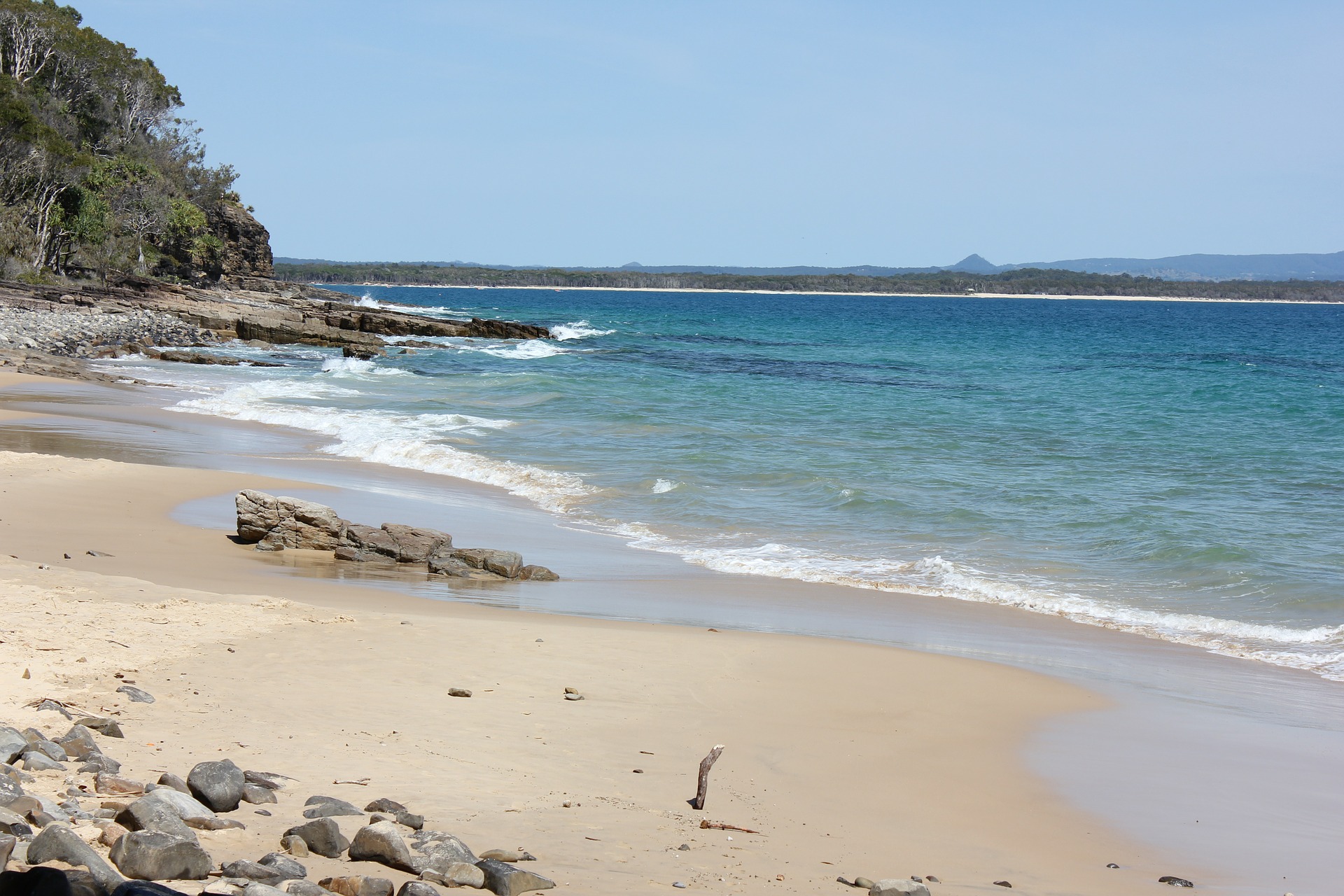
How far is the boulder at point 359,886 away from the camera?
3.57 meters

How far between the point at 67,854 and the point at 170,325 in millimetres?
37974

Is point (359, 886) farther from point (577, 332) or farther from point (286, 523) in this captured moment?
point (577, 332)

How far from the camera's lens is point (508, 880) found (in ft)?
12.4

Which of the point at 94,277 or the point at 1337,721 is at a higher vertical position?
the point at 94,277

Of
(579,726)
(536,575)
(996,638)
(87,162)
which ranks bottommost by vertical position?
(996,638)

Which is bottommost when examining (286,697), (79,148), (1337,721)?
(1337,721)

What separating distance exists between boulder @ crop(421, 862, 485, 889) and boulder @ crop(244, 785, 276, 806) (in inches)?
36.0

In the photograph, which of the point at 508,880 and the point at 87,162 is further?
the point at 87,162

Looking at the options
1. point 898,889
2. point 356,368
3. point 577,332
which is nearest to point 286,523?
point 898,889

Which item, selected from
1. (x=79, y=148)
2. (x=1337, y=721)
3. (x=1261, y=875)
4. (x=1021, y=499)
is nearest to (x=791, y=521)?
(x=1021, y=499)

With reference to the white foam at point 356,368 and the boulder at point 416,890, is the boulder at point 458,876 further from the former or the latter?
the white foam at point 356,368

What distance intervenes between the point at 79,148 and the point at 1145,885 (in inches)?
2152

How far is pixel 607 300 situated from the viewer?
475ft

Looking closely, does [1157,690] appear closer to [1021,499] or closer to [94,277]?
[1021,499]
